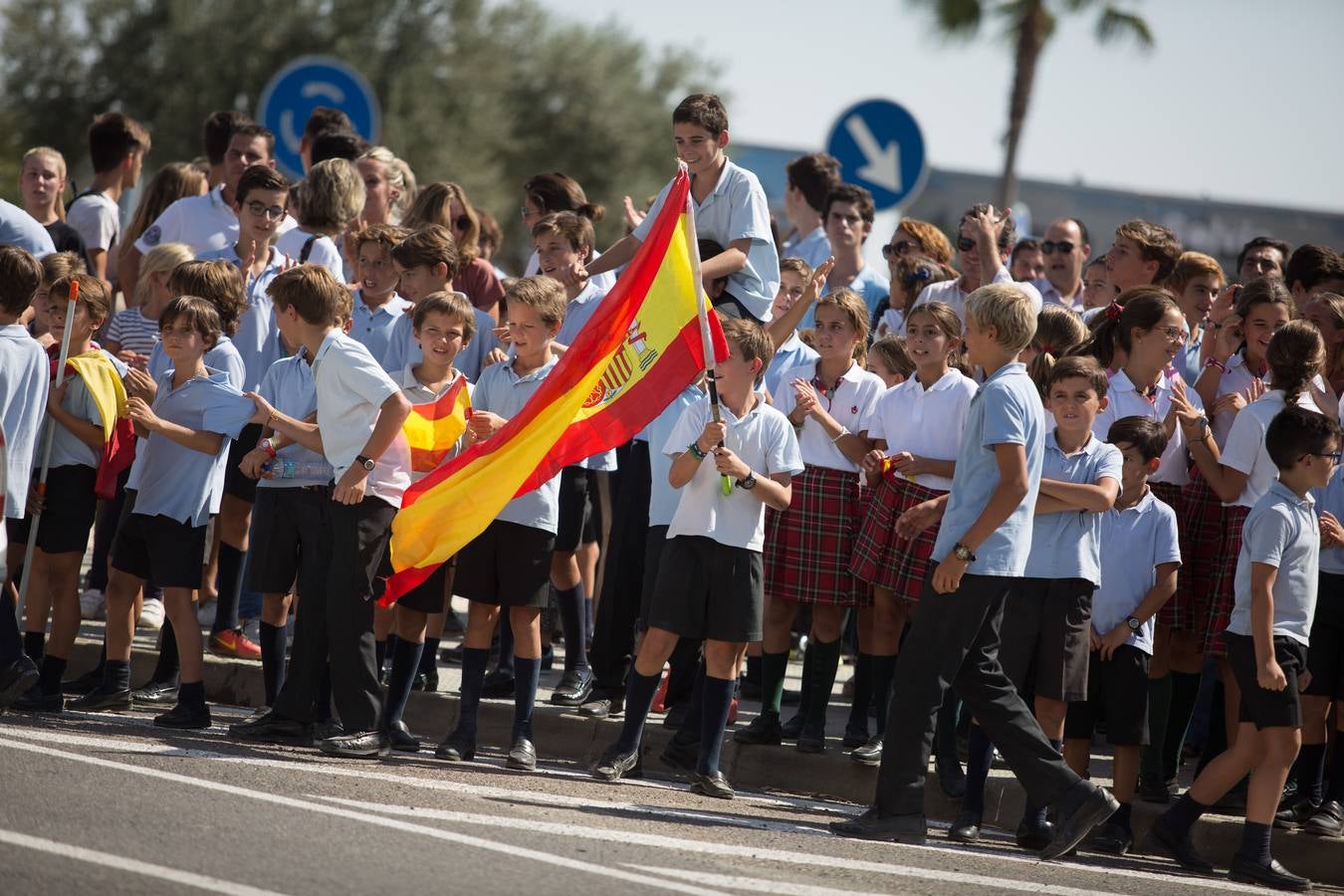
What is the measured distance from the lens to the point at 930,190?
34.3 meters

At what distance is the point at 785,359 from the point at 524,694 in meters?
2.43

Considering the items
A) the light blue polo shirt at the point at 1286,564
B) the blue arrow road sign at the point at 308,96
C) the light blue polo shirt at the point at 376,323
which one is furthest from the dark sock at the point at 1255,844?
the blue arrow road sign at the point at 308,96

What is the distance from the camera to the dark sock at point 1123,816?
7430 mm

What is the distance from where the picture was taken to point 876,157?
13.0m

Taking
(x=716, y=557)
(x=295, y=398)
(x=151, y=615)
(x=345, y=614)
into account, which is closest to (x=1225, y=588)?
(x=716, y=557)

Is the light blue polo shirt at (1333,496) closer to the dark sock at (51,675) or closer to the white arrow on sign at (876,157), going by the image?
the white arrow on sign at (876,157)

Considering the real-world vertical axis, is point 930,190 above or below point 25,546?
above

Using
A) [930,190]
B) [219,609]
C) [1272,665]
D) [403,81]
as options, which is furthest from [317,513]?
[403,81]

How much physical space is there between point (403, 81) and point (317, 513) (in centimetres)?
3146

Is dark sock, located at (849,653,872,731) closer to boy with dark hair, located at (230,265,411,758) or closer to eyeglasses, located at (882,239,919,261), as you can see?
boy with dark hair, located at (230,265,411,758)

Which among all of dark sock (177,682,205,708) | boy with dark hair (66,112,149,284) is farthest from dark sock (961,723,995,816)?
boy with dark hair (66,112,149,284)

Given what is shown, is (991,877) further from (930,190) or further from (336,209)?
(930,190)

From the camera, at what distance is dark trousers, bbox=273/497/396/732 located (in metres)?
7.81

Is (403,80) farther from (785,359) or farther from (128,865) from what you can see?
(128,865)
